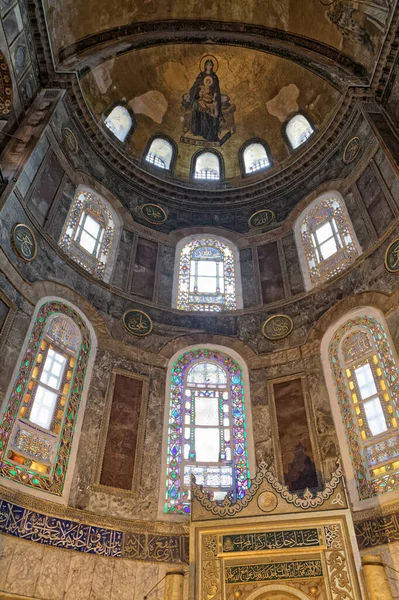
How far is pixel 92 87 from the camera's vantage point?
44.2 ft

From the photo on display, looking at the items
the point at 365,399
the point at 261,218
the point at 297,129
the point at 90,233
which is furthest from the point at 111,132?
the point at 365,399

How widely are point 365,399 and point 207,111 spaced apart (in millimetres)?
10590

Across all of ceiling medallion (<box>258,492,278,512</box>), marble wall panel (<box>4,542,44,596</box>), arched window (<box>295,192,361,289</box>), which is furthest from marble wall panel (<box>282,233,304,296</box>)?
marble wall panel (<box>4,542,44,596</box>)

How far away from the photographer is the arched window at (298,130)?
14047 millimetres

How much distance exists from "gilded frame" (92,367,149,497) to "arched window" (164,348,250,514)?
51cm

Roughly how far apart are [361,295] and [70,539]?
633 centimetres

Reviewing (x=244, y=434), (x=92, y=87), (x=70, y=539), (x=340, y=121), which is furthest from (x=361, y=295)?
(x=92, y=87)

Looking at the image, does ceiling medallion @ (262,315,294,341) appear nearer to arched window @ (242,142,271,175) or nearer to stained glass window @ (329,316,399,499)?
stained glass window @ (329,316,399,499)

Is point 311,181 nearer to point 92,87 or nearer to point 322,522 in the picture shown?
point 92,87

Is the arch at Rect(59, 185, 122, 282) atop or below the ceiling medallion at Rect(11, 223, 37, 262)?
atop

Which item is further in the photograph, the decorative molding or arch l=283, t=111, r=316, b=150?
arch l=283, t=111, r=316, b=150

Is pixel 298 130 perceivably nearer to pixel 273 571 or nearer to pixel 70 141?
pixel 70 141

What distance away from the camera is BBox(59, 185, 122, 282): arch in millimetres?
10500

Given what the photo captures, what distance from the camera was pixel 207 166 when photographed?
15297mm
